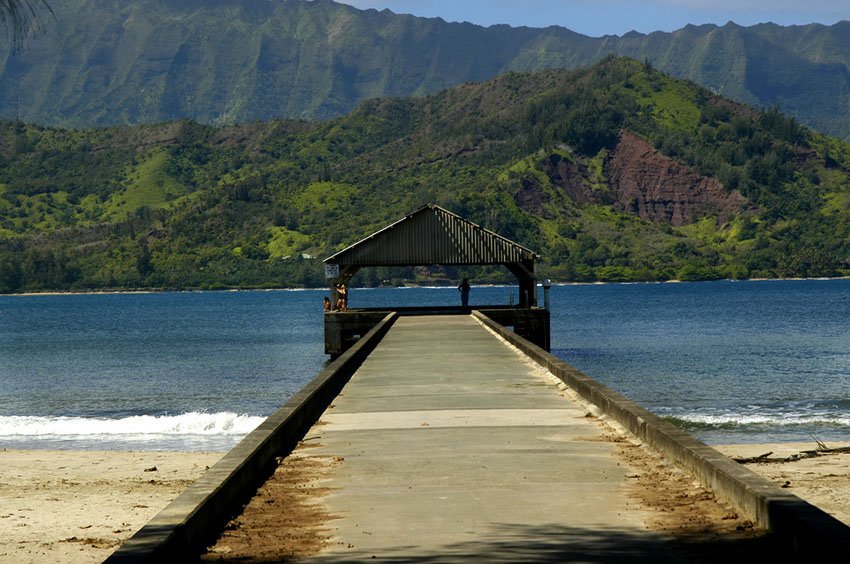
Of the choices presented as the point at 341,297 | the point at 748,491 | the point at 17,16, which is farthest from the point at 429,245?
the point at 17,16

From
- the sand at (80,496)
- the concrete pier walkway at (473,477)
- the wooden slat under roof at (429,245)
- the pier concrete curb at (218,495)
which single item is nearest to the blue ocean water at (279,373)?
the sand at (80,496)

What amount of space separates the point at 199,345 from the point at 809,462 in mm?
58044

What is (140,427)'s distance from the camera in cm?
3127

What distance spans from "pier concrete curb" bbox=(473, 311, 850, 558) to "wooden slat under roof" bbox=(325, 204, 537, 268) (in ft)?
107

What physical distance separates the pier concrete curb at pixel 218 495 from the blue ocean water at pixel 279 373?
44.2 feet

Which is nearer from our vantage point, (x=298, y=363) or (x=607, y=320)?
(x=298, y=363)

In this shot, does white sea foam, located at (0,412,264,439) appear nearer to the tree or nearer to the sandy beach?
the sandy beach

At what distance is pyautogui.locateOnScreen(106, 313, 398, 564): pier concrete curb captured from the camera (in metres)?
7.71

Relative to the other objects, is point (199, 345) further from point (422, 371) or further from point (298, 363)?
point (422, 371)

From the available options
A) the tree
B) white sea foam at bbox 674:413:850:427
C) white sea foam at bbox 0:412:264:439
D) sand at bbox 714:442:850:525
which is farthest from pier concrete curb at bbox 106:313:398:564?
white sea foam at bbox 674:413:850:427

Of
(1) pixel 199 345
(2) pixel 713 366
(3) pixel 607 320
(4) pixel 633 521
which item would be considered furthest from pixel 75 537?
(3) pixel 607 320

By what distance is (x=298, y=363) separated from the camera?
56906 mm

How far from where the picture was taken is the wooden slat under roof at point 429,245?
47562 mm

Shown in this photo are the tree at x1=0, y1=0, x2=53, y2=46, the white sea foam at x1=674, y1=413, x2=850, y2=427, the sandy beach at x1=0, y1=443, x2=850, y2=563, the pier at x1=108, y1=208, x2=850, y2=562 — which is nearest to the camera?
the tree at x1=0, y1=0, x2=53, y2=46
